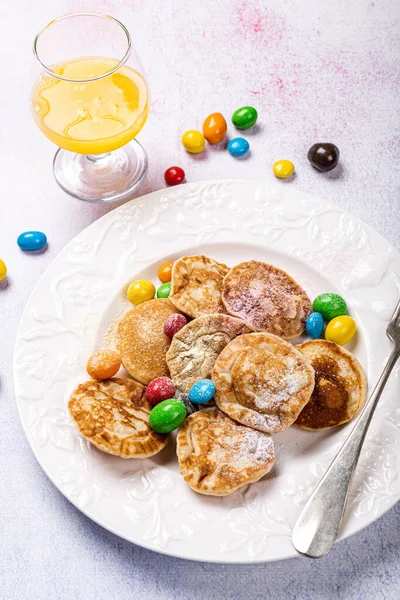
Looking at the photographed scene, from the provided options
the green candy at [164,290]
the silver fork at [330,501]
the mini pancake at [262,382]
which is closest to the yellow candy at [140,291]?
the green candy at [164,290]

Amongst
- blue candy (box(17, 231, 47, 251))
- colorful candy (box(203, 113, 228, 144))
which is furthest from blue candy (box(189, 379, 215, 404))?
colorful candy (box(203, 113, 228, 144))

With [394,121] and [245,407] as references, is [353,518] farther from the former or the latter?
[394,121]

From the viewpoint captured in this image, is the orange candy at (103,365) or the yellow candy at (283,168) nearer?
the orange candy at (103,365)

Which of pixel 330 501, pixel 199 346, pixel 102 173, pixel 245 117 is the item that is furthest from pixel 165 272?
pixel 330 501

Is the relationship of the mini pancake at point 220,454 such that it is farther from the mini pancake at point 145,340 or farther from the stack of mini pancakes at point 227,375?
the mini pancake at point 145,340

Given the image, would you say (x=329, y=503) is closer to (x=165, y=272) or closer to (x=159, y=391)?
(x=159, y=391)

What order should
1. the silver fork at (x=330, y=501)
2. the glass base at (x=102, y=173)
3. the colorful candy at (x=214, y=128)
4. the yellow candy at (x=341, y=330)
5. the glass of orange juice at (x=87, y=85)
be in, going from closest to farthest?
1. the silver fork at (x=330, y=501)
2. the yellow candy at (x=341, y=330)
3. the glass of orange juice at (x=87, y=85)
4. the glass base at (x=102, y=173)
5. the colorful candy at (x=214, y=128)
